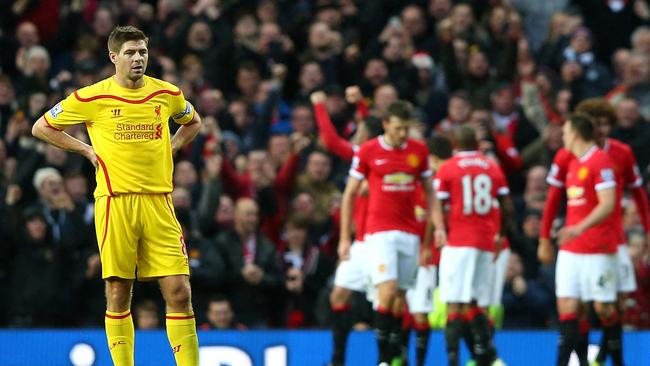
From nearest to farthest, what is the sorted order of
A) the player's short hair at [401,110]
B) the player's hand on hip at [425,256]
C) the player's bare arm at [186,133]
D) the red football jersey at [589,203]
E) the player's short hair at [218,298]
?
the player's bare arm at [186,133] → the red football jersey at [589,203] → the player's short hair at [401,110] → the player's hand on hip at [425,256] → the player's short hair at [218,298]

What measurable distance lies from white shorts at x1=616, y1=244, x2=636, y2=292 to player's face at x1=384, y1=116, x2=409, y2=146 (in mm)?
2057

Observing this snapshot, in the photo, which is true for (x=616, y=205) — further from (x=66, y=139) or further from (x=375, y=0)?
(x=375, y=0)

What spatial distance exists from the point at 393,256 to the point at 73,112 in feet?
12.4

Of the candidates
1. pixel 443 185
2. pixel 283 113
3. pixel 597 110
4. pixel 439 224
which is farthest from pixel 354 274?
pixel 283 113

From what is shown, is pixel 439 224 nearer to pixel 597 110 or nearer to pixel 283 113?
pixel 597 110

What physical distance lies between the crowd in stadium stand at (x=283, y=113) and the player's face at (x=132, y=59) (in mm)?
4763

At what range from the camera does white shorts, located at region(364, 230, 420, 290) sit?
39.7ft

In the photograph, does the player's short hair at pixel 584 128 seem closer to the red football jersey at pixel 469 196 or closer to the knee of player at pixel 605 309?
the red football jersey at pixel 469 196

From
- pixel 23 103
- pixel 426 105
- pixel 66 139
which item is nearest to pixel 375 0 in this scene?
pixel 426 105

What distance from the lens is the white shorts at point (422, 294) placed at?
13281mm

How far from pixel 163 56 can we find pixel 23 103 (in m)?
2.31

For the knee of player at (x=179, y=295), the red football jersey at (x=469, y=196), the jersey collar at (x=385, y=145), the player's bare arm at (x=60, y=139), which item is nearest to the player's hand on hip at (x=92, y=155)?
the player's bare arm at (x=60, y=139)

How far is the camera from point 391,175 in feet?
39.7

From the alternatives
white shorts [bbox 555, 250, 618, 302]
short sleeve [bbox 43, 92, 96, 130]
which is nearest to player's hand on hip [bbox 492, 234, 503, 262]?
white shorts [bbox 555, 250, 618, 302]
